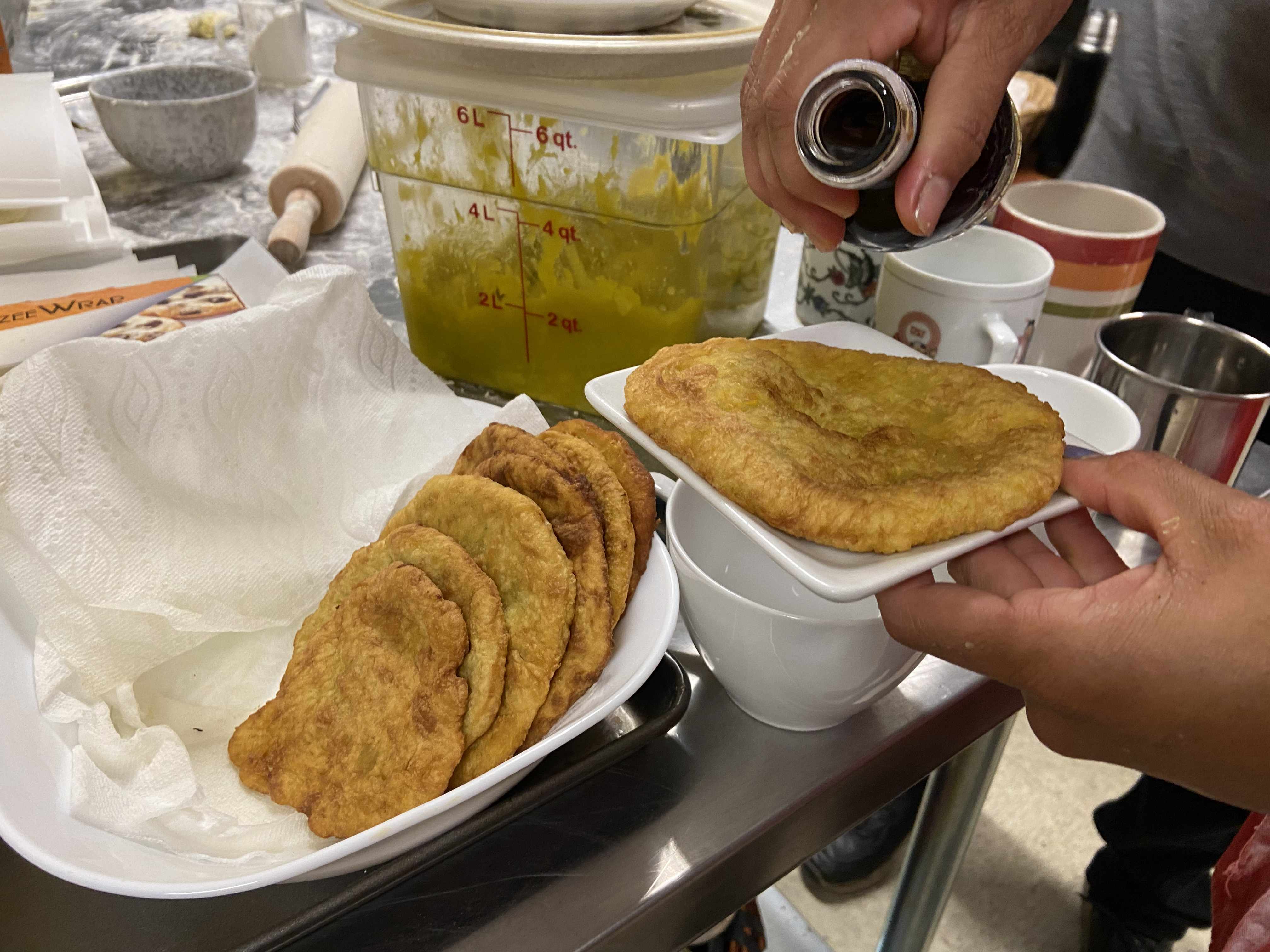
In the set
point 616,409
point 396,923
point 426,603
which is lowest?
point 396,923

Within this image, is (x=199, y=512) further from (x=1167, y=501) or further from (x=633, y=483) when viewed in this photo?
(x=1167, y=501)

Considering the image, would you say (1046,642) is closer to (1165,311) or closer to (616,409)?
(616,409)

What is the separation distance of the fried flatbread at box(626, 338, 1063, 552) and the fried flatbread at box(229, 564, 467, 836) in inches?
8.8

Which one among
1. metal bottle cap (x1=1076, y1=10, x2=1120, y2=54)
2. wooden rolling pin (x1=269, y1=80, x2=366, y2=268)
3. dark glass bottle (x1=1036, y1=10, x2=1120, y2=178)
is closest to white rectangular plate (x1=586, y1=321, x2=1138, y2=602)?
wooden rolling pin (x1=269, y1=80, x2=366, y2=268)

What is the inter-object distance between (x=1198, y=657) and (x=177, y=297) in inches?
45.4

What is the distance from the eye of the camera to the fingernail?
0.69 metres

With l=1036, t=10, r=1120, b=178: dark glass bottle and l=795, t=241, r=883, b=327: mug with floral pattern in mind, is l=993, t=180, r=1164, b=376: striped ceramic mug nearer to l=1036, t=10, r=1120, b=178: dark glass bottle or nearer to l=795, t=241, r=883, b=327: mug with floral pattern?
l=795, t=241, r=883, b=327: mug with floral pattern

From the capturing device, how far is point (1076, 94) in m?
2.58

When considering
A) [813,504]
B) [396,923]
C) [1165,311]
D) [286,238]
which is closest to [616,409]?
[813,504]

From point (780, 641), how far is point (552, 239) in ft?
1.93

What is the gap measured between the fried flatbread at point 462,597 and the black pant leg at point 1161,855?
1.34 m

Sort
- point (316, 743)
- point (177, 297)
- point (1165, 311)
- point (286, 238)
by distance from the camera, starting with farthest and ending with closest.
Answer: point (1165, 311)
point (286, 238)
point (177, 297)
point (316, 743)

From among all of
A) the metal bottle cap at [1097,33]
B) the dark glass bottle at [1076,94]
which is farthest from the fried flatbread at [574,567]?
the metal bottle cap at [1097,33]

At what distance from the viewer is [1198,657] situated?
0.55 m
